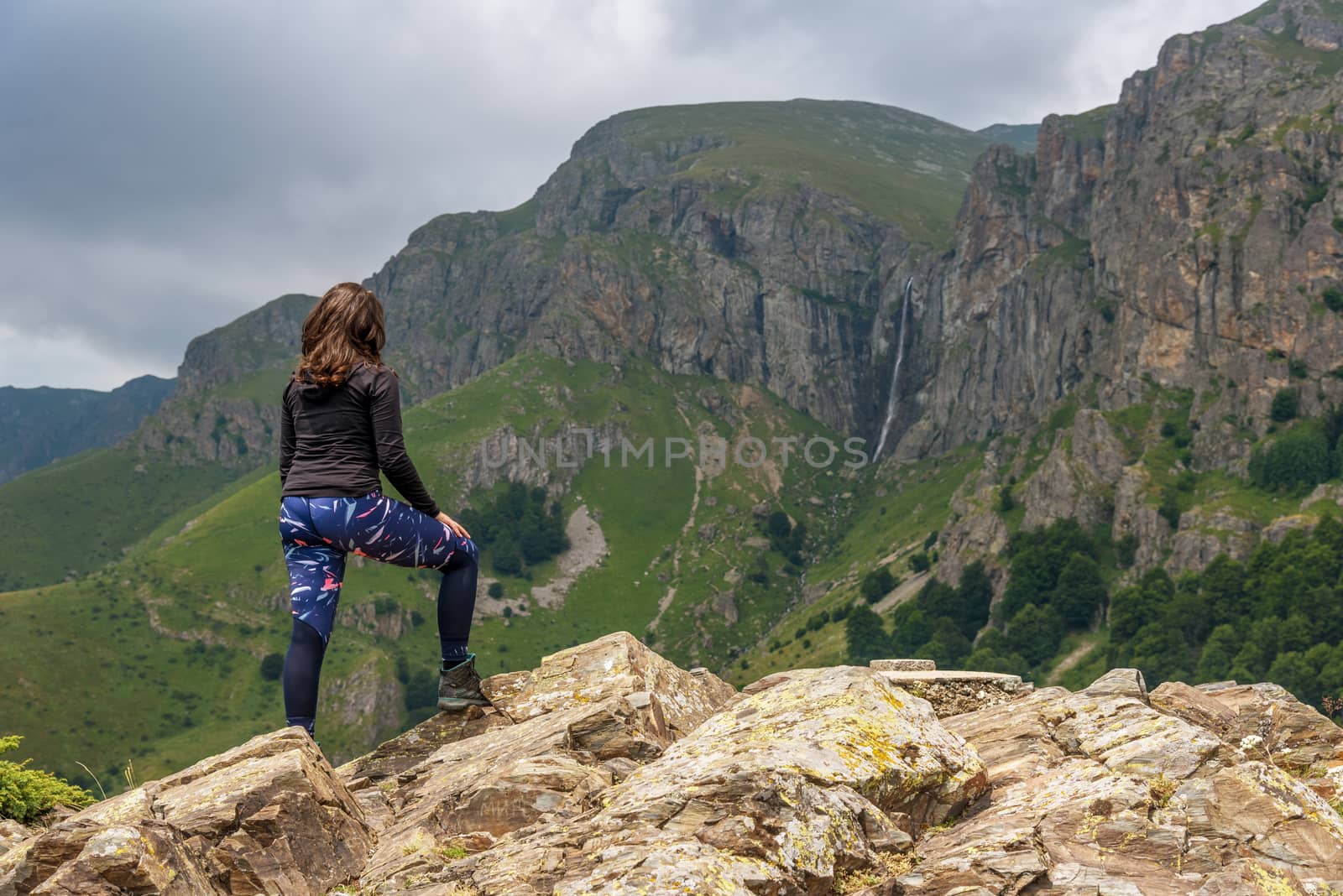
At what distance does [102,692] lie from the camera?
199125 millimetres

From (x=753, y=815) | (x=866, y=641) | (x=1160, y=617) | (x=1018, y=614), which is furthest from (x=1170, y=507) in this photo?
(x=753, y=815)

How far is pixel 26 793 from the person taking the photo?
522 inches

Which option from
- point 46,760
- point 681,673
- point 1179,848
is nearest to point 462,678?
point 681,673

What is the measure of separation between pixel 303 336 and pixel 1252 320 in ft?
704

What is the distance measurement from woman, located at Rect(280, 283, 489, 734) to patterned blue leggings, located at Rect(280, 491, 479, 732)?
11 millimetres

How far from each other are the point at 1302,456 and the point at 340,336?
615 feet

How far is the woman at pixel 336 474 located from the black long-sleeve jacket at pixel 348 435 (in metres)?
0.01

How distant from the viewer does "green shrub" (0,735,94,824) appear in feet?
42.5

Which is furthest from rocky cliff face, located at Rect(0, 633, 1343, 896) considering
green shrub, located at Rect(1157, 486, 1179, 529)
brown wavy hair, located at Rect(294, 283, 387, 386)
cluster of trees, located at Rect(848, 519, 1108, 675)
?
green shrub, located at Rect(1157, 486, 1179, 529)

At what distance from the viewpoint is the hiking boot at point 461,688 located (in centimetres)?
1495

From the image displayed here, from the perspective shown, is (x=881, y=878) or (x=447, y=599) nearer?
(x=881, y=878)

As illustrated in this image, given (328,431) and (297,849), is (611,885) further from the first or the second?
(328,431)

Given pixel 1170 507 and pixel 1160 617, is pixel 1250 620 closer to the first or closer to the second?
pixel 1160 617

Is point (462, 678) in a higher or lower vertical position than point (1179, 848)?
higher
